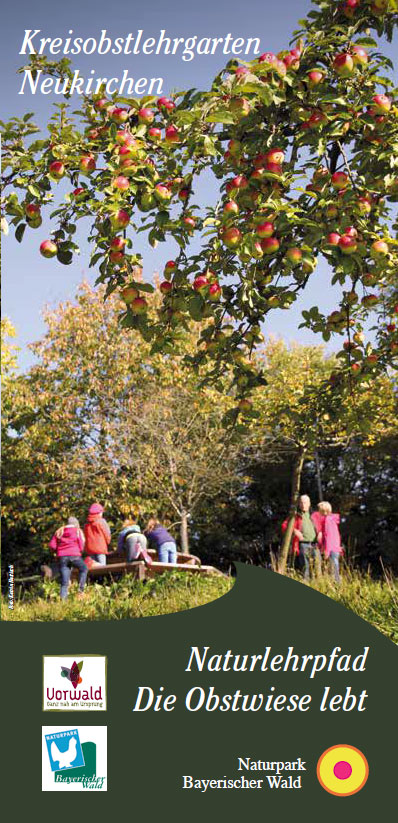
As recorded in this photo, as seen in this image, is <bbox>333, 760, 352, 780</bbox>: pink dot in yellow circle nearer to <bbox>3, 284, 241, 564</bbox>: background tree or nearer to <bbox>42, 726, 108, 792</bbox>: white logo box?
<bbox>42, 726, 108, 792</bbox>: white logo box

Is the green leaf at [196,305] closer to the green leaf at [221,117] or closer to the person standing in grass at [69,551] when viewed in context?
the green leaf at [221,117]

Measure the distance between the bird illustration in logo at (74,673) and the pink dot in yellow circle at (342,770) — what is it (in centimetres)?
121

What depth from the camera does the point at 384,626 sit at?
4254 mm

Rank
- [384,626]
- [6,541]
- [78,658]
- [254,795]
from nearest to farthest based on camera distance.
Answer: [254,795]
[78,658]
[384,626]
[6,541]

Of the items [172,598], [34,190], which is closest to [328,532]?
[172,598]

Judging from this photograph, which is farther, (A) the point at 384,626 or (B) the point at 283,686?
(A) the point at 384,626

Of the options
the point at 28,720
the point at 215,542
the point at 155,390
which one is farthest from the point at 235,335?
the point at 215,542

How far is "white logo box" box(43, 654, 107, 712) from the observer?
3320 mm

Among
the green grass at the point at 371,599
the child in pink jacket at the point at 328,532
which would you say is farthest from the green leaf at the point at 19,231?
the child in pink jacket at the point at 328,532

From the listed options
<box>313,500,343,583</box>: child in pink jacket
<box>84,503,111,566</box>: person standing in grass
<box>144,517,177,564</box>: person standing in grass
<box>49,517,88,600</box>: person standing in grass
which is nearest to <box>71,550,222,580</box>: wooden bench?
<box>49,517,88,600</box>: person standing in grass

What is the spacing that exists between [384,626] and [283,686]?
1.18 meters

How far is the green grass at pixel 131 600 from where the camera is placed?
574 cm

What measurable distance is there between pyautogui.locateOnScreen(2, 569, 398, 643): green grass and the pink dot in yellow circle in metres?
1.00

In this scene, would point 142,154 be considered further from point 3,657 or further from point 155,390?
point 155,390
